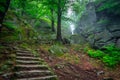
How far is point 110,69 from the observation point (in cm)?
1358

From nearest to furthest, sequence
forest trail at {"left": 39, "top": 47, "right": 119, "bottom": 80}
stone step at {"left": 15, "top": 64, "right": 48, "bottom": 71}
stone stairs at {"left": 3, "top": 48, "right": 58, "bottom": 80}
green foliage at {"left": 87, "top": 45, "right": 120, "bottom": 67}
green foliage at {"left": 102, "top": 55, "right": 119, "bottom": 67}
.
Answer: stone stairs at {"left": 3, "top": 48, "right": 58, "bottom": 80}, stone step at {"left": 15, "top": 64, "right": 48, "bottom": 71}, forest trail at {"left": 39, "top": 47, "right": 119, "bottom": 80}, green foliage at {"left": 102, "top": 55, "right": 119, "bottom": 67}, green foliage at {"left": 87, "top": 45, "right": 120, "bottom": 67}

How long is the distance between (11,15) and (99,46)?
10617 mm

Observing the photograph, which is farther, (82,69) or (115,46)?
(115,46)

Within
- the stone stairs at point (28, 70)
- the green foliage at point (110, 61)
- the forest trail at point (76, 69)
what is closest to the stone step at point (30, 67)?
the stone stairs at point (28, 70)

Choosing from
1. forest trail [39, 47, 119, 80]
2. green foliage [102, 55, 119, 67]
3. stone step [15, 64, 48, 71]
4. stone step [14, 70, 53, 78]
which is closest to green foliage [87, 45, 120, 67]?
green foliage [102, 55, 119, 67]

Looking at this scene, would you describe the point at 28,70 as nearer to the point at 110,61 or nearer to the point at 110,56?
the point at 110,61

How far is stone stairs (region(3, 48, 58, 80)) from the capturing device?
7.63m

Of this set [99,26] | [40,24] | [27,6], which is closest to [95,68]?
[99,26]

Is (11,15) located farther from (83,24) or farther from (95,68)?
(83,24)

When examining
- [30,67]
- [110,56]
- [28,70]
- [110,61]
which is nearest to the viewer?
[28,70]

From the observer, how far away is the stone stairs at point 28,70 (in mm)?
7627

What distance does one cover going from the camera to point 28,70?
8.37 meters

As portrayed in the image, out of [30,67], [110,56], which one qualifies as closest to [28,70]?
[30,67]

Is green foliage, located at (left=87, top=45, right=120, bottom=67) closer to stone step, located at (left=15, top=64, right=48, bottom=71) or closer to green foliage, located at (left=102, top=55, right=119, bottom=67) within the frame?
green foliage, located at (left=102, top=55, right=119, bottom=67)
